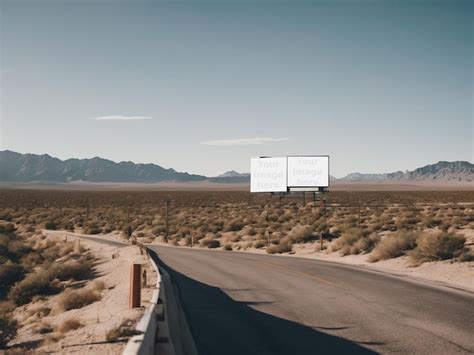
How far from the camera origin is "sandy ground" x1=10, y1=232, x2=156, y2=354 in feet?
29.1

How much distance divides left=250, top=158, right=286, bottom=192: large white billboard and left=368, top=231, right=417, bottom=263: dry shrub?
24.3 metres

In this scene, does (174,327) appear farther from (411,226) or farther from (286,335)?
(411,226)

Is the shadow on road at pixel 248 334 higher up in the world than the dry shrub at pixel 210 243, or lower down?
higher up

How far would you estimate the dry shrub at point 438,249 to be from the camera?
67.1ft

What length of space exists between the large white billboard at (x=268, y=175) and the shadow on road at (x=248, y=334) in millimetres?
35211

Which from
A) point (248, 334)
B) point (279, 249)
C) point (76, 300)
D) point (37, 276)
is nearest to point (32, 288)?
point (37, 276)

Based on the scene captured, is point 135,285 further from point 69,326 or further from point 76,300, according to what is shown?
point 76,300

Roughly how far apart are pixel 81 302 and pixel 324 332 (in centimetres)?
856

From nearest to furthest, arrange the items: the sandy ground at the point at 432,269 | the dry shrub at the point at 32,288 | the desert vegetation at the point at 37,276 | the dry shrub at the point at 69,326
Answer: the dry shrub at the point at 69,326, the desert vegetation at the point at 37,276, the sandy ground at the point at 432,269, the dry shrub at the point at 32,288

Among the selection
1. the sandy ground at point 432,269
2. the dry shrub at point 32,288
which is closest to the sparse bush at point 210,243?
the sandy ground at point 432,269

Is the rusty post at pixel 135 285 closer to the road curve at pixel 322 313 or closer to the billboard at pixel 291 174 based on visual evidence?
the road curve at pixel 322 313

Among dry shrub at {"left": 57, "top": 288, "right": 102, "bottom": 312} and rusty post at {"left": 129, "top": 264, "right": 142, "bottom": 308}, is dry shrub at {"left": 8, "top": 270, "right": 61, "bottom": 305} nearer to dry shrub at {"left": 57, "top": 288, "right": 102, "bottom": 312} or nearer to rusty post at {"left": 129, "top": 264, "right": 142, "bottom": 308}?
dry shrub at {"left": 57, "top": 288, "right": 102, "bottom": 312}

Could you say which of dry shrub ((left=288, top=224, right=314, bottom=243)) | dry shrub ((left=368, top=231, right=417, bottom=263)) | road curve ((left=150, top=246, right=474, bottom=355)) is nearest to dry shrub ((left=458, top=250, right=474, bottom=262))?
road curve ((left=150, top=246, right=474, bottom=355))

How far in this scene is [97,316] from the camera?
1177cm
